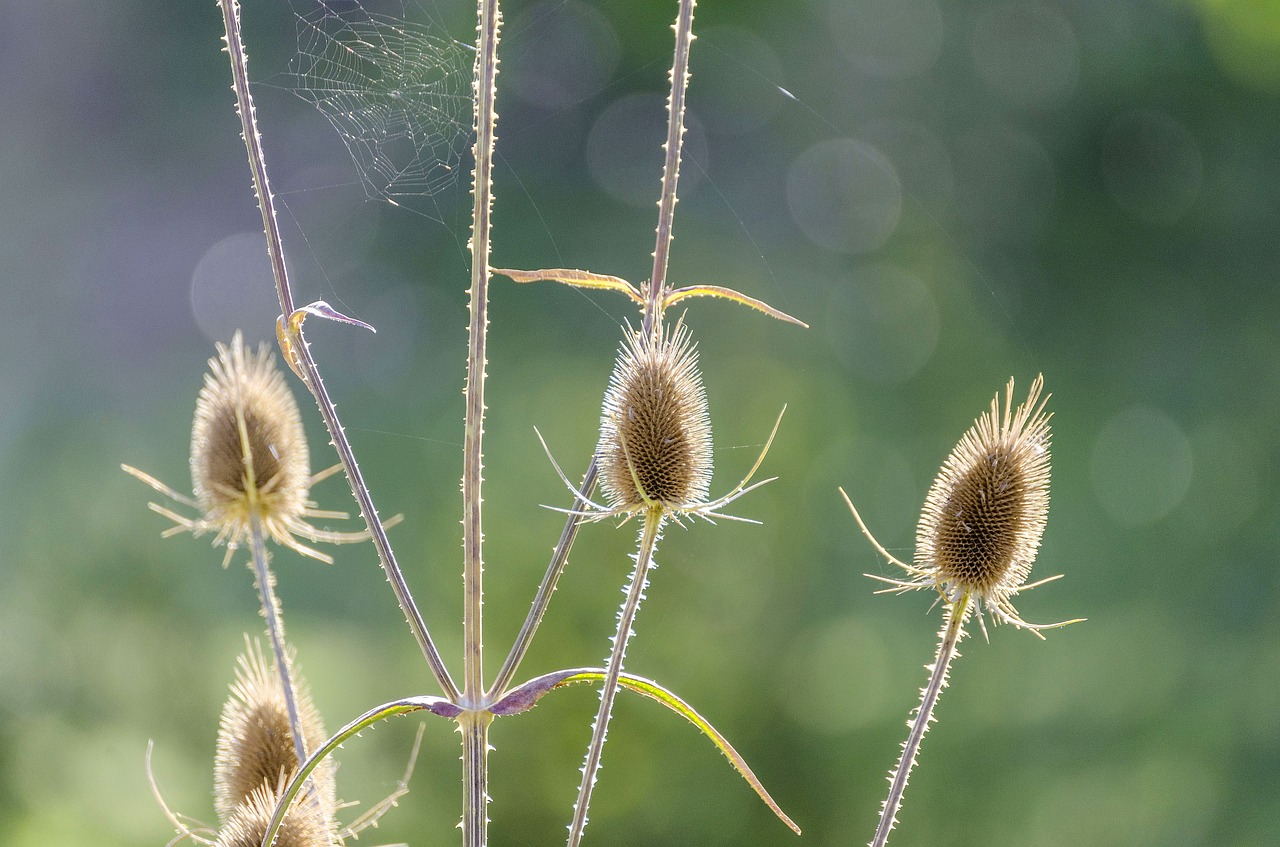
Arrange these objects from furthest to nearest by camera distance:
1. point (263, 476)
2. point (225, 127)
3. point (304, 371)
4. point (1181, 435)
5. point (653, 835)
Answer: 1. point (225, 127)
2. point (1181, 435)
3. point (653, 835)
4. point (263, 476)
5. point (304, 371)

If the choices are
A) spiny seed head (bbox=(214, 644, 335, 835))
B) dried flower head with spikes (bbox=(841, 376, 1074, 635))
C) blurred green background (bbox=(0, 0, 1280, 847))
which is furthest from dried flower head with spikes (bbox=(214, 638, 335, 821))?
blurred green background (bbox=(0, 0, 1280, 847))

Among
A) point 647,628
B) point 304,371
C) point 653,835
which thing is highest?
point 647,628

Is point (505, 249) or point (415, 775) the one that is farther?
point (505, 249)

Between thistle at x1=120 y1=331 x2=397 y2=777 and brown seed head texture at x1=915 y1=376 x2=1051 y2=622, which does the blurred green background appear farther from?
brown seed head texture at x1=915 y1=376 x2=1051 y2=622

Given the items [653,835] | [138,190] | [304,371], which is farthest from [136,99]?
[304,371]

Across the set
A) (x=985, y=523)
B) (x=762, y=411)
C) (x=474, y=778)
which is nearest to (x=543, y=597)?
(x=474, y=778)

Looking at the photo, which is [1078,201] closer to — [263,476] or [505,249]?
[505,249]
